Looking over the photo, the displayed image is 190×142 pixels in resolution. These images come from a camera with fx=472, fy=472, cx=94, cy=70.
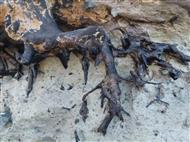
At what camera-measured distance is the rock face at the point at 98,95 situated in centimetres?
165

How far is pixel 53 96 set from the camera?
179 centimetres

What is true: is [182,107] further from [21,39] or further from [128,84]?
[21,39]

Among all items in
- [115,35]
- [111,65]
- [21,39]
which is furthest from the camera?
[115,35]

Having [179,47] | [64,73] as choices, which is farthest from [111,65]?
[179,47]

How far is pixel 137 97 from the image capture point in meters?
1.74

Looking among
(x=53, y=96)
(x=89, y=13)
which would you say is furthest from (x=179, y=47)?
(x=53, y=96)

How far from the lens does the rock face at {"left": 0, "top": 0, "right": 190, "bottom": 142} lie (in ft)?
5.41

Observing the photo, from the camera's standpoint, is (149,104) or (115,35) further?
(115,35)

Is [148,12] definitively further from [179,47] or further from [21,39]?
[21,39]

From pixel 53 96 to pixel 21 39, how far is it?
26 cm

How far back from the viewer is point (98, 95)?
1.75 m

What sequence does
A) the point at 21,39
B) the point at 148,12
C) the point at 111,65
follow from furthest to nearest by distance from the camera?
the point at 148,12
the point at 21,39
the point at 111,65

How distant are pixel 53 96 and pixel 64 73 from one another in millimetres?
117

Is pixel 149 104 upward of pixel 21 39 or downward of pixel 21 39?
downward
